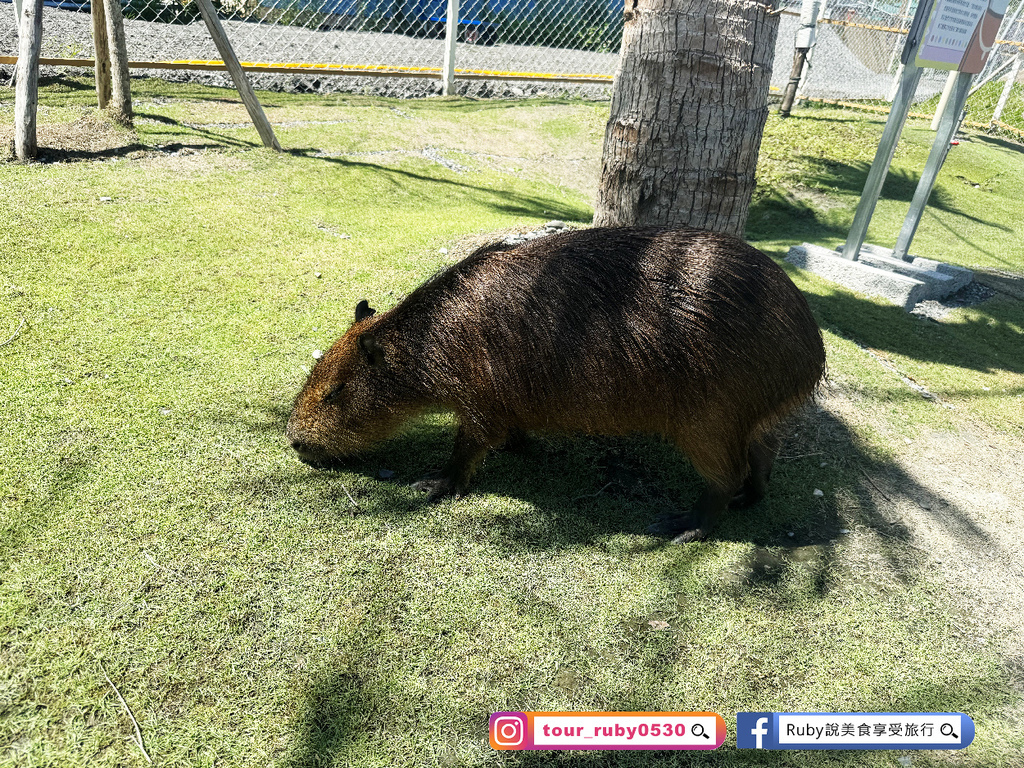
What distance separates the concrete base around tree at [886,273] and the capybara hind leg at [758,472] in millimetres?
3191

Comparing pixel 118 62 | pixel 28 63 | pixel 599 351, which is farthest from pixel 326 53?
pixel 599 351

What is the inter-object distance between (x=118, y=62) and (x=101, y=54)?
0.27 m

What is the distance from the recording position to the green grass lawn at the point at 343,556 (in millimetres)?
1930

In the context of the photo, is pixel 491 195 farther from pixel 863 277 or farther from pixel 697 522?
pixel 697 522

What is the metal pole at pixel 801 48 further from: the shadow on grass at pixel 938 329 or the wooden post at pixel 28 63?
the wooden post at pixel 28 63

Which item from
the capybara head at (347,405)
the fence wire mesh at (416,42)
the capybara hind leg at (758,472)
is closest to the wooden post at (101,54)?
the fence wire mesh at (416,42)

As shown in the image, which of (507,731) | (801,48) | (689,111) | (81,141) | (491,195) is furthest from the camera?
(801,48)

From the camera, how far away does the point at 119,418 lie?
9.35ft

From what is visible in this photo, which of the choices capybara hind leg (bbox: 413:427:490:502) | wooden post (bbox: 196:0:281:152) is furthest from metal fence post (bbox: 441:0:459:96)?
capybara hind leg (bbox: 413:427:490:502)

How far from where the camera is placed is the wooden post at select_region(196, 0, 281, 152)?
5195 mm

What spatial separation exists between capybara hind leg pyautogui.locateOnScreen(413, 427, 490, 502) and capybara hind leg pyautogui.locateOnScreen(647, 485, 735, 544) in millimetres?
791

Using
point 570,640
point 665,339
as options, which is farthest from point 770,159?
point 570,640

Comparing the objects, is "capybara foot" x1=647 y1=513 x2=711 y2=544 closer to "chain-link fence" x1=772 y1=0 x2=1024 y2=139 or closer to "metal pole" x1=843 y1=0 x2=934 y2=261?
"metal pole" x1=843 y1=0 x2=934 y2=261

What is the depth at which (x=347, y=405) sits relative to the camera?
2.69 meters
